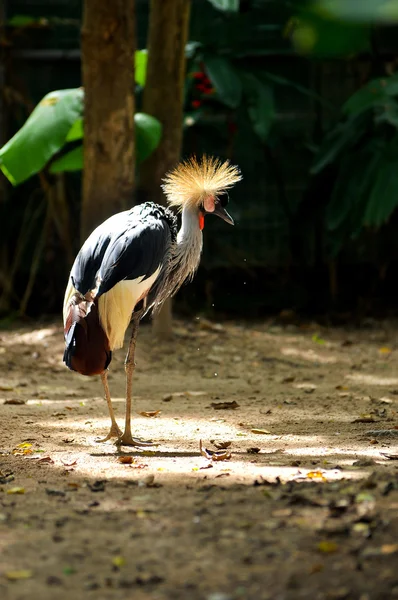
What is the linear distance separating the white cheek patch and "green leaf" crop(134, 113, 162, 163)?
7.44ft

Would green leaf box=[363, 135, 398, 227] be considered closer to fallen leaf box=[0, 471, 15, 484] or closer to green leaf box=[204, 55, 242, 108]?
green leaf box=[204, 55, 242, 108]

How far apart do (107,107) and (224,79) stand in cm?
183

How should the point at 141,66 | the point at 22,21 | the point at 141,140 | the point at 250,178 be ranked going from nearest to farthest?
the point at 141,140
the point at 141,66
the point at 22,21
the point at 250,178

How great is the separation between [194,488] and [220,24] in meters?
7.25

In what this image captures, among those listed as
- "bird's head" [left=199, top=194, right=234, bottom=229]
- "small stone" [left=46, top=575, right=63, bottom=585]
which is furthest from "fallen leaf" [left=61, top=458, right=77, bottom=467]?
"bird's head" [left=199, top=194, right=234, bottom=229]

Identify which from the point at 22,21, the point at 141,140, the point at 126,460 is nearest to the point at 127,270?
the point at 126,460

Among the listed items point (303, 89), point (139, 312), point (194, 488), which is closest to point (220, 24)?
point (303, 89)

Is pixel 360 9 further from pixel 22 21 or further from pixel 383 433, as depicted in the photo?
pixel 22 21

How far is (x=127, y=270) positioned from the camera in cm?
452

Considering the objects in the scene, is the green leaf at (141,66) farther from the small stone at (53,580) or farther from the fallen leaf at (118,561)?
the small stone at (53,580)

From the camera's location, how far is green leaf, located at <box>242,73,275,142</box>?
27.6 feet

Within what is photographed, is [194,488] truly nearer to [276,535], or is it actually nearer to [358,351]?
[276,535]

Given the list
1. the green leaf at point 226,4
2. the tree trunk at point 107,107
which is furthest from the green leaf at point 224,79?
the tree trunk at point 107,107

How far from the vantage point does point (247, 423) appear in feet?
16.8
